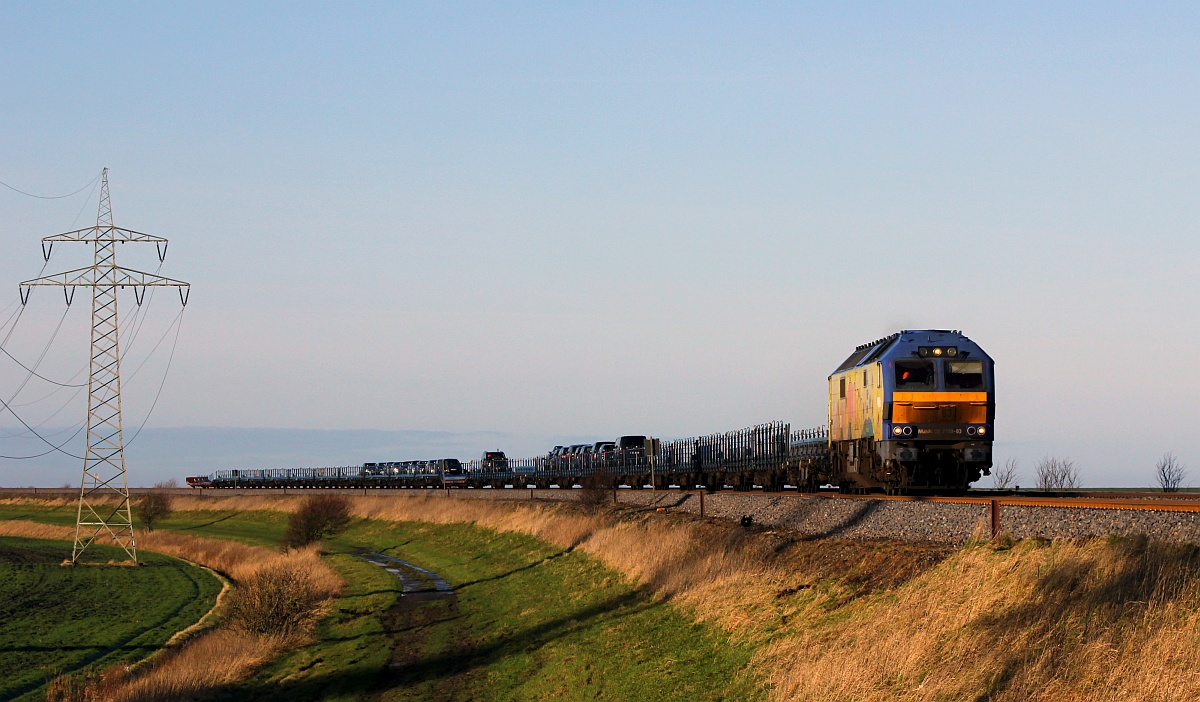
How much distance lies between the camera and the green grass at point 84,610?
36250 millimetres

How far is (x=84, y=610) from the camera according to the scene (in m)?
48.0

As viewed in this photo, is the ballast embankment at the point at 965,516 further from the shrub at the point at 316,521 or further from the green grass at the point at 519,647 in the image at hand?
the shrub at the point at 316,521

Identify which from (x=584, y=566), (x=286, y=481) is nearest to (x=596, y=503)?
(x=584, y=566)

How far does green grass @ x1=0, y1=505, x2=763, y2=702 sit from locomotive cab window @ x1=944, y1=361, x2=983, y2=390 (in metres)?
10.5

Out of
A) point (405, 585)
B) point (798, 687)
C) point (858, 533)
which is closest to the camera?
point (798, 687)

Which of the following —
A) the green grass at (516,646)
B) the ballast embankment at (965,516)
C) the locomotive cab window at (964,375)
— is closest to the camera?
the ballast embankment at (965,516)

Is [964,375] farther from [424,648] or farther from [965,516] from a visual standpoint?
[424,648]

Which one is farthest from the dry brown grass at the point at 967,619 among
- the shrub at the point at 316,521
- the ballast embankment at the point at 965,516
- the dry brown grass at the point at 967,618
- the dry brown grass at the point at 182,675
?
the shrub at the point at 316,521

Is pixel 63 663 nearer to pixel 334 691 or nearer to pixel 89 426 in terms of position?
pixel 334 691

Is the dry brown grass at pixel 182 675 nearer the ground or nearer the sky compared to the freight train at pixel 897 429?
nearer the ground

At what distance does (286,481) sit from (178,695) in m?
130

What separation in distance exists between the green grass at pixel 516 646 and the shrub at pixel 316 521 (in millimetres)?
20696

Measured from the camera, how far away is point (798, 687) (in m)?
16.7

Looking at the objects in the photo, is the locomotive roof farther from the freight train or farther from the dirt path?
the dirt path
